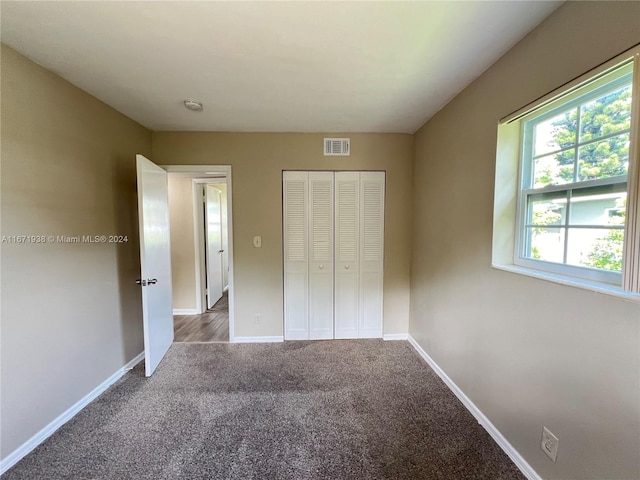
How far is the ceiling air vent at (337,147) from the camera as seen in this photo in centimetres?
274

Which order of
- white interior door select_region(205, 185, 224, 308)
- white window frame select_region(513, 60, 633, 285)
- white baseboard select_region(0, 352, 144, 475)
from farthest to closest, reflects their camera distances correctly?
white interior door select_region(205, 185, 224, 308), white baseboard select_region(0, 352, 144, 475), white window frame select_region(513, 60, 633, 285)

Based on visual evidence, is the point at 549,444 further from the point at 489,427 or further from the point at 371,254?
the point at 371,254

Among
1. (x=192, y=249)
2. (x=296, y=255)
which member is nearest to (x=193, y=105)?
(x=296, y=255)

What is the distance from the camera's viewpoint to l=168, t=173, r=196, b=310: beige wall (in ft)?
12.1

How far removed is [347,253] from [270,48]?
200 centimetres

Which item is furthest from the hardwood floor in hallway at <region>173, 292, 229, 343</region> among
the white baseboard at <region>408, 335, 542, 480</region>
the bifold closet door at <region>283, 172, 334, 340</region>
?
the white baseboard at <region>408, 335, 542, 480</region>

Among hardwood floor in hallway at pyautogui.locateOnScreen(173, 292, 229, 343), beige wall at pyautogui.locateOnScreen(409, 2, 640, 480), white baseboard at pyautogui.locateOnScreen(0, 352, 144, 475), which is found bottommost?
hardwood floor in hallway at pyautogui.locateOnScreen(173, 292, 229, 343)

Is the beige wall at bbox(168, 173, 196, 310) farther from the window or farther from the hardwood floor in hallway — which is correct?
the window

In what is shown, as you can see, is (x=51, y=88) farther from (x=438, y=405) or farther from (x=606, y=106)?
(x=438, y=405)

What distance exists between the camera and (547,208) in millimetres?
1352

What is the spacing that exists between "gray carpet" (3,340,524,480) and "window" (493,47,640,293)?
1.17m

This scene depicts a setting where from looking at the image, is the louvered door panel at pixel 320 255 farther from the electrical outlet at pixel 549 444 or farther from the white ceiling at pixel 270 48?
the electrical outlet at pixel 549 444

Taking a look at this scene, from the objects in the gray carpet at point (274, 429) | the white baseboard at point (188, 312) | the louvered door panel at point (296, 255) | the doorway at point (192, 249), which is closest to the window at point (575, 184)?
the gray carpet at point (274, 429)

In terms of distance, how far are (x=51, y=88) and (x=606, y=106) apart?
10.1ft
